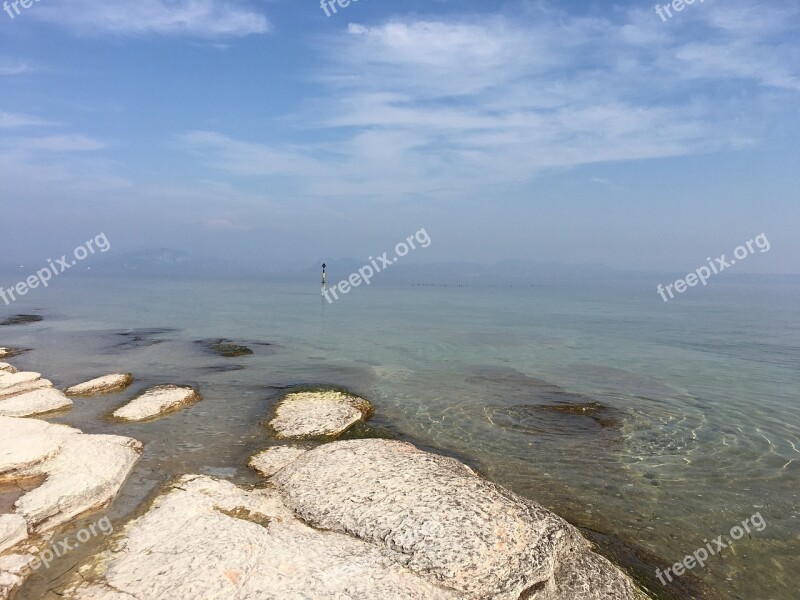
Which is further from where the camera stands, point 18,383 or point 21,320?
point 21,320

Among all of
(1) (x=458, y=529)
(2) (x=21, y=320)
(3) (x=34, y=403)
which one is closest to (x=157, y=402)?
(3) (x=34, y=403)

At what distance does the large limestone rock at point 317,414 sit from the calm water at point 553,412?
1.03 metres

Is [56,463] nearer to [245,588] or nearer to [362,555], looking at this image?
[245,588]

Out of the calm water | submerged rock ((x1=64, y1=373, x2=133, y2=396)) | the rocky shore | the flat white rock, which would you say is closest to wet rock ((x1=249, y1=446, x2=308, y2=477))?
the rocky shore

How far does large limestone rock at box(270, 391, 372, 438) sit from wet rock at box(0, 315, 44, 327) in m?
49.8

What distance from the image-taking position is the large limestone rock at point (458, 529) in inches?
387

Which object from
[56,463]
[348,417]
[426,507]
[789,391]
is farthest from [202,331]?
[789,391]

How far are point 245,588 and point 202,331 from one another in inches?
1850

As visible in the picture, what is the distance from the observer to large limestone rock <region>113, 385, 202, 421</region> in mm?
21359

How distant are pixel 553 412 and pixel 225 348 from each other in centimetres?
2785

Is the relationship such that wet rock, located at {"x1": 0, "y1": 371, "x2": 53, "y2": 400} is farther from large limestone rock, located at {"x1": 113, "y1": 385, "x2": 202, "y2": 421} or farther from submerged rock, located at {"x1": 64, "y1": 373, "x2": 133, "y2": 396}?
large limestone rock, located at {"x1": 113, "y1": 385, "x2": 202, "y2": 421}

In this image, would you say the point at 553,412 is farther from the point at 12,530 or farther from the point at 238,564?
the point at 12,530

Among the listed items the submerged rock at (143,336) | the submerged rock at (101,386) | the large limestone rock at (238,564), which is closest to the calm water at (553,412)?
the submerged rock at (143,336)

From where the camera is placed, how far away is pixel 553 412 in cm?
2373
